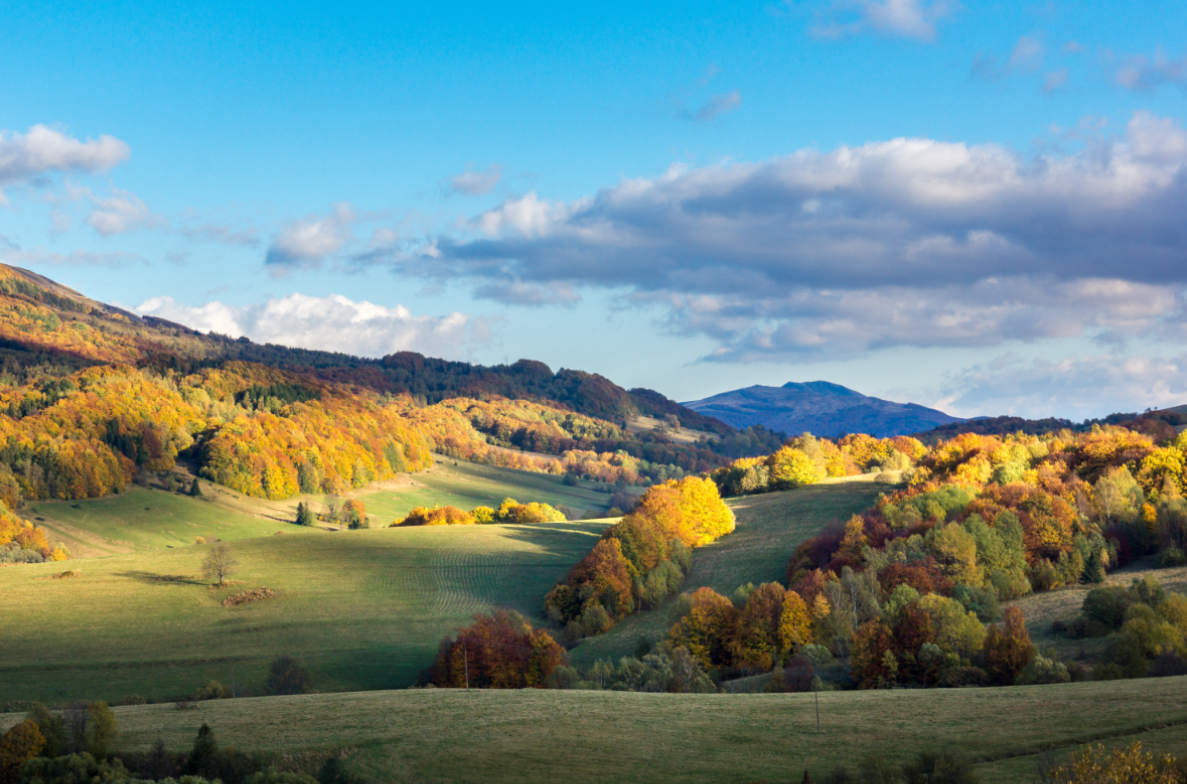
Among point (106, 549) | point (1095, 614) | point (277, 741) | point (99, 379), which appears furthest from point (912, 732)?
point (99, 379)

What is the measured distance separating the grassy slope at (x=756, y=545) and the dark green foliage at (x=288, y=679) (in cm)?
2129

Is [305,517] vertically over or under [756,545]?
over

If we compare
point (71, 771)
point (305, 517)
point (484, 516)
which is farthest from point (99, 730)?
point (305, 517)

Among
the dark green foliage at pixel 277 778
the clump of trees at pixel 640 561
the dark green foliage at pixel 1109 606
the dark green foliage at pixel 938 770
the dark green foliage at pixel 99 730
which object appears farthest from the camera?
the clump of trees at pixel 640 561

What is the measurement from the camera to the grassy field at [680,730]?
29562 mm

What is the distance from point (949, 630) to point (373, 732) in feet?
114

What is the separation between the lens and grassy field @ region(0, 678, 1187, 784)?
29.6 m

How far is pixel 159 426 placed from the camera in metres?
167

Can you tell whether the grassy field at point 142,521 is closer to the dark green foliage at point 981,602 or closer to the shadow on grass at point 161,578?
the shadow on grass at point 161,578

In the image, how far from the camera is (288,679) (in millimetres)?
58906

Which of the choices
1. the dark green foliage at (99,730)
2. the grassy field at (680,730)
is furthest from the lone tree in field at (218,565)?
the dark green foliage at (99,730)

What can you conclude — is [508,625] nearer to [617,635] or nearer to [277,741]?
[617,635]

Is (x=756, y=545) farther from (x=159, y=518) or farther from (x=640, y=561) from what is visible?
(x=159, y=518)

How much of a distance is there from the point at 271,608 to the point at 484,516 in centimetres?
6977
